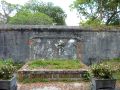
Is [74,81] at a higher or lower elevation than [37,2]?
lower

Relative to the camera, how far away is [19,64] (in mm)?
15109

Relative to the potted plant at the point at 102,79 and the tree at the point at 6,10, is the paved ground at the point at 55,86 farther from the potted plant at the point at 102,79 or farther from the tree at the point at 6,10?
the tree at the point at 6,10

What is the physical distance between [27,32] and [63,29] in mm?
1860

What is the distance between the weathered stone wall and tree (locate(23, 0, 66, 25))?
814 inches

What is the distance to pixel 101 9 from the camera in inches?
840

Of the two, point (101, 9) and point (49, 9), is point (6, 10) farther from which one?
point (101, 9)

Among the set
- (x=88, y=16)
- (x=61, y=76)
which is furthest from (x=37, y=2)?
(x=61, y=76)

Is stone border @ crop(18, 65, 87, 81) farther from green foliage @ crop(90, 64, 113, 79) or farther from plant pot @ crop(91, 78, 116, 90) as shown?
plant pot @ crop(91, 78, 116, 90)

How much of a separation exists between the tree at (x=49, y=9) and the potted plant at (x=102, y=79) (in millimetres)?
27675

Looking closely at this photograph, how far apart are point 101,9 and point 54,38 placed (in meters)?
7.03

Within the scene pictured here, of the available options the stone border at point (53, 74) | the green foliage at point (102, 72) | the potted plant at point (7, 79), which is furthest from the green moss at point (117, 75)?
the potted plant at point (7, 79)

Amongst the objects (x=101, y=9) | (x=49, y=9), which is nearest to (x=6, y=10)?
(x=49, y=9)

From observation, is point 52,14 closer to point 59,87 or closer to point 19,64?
point 19,64

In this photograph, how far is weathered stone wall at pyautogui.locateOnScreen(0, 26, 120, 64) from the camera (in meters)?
15.5
